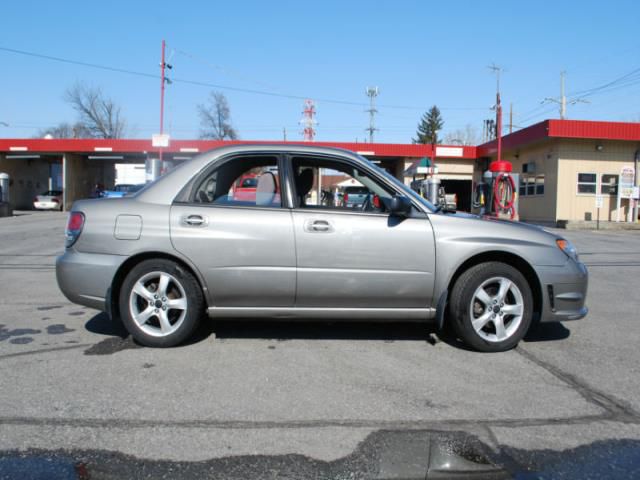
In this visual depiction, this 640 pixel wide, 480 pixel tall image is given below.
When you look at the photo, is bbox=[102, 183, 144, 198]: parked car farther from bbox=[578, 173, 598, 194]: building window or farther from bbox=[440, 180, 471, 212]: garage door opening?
bbox=[440, 180, 471, 212]: garage door opening

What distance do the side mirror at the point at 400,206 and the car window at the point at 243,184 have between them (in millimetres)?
968

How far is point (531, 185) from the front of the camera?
2809 cm

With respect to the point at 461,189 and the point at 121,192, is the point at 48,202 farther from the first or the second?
the point at 461,189

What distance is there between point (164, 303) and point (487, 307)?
273 centimetres

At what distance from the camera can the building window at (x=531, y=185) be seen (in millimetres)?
26938

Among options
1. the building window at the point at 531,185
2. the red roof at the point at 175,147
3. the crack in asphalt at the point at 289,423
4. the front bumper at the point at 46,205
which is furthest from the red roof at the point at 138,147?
the crack in asphalt at the point at 289,423

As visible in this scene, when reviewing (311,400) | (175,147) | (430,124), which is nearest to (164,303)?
(311,400)

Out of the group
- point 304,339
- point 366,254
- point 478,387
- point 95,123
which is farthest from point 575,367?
point 95,123

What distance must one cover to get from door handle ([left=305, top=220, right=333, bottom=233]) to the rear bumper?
61.6 inches

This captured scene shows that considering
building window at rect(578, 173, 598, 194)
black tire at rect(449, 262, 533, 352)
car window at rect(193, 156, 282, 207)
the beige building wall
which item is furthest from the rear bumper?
building window at rect(578, 173, 598, 194)

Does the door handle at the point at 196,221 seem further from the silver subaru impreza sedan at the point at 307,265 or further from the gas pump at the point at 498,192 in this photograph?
the gas pump at the point at 498,192

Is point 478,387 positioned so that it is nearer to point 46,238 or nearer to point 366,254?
point 366,254

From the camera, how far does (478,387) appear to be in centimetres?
358

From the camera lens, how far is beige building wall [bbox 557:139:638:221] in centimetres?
2459
